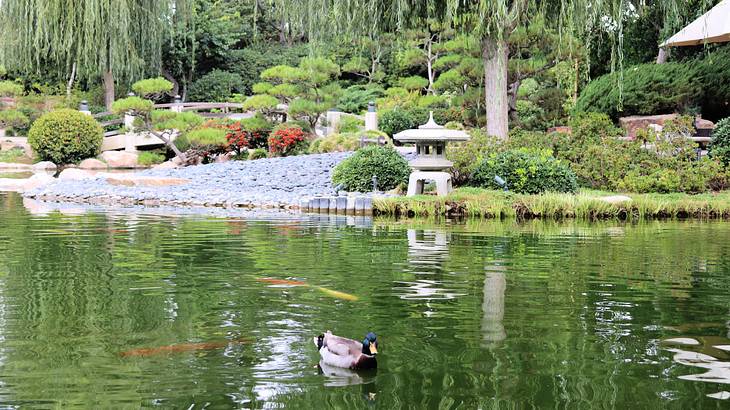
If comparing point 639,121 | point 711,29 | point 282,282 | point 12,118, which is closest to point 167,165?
point 12,118

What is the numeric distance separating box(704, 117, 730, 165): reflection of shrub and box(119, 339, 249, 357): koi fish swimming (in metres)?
14.2

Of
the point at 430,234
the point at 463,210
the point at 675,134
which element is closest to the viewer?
the point at 430,234

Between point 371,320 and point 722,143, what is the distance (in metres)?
13.8

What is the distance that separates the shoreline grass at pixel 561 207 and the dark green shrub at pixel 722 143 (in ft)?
9.60

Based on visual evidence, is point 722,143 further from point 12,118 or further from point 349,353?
point 12,118

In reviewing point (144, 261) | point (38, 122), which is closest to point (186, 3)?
point (38, 122)

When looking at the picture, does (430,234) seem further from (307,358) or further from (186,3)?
(186,3)

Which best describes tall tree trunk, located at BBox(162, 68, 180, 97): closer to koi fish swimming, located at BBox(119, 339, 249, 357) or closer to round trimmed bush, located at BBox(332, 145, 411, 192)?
round trimmed bush, located at BBox(332, 145, 411, 192)

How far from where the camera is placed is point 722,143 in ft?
61.4

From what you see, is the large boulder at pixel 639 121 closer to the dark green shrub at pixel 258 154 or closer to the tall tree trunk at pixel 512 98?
the tall tree trunk at pixel 512 98

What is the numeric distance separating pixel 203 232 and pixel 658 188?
859 centimetres

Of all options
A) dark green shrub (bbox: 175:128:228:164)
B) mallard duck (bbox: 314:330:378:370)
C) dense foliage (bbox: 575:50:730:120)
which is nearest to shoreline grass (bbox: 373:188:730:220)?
dense foliage (bbox: 575:50:730:120)

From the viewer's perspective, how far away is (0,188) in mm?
23641

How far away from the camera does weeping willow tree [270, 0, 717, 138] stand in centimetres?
1748
